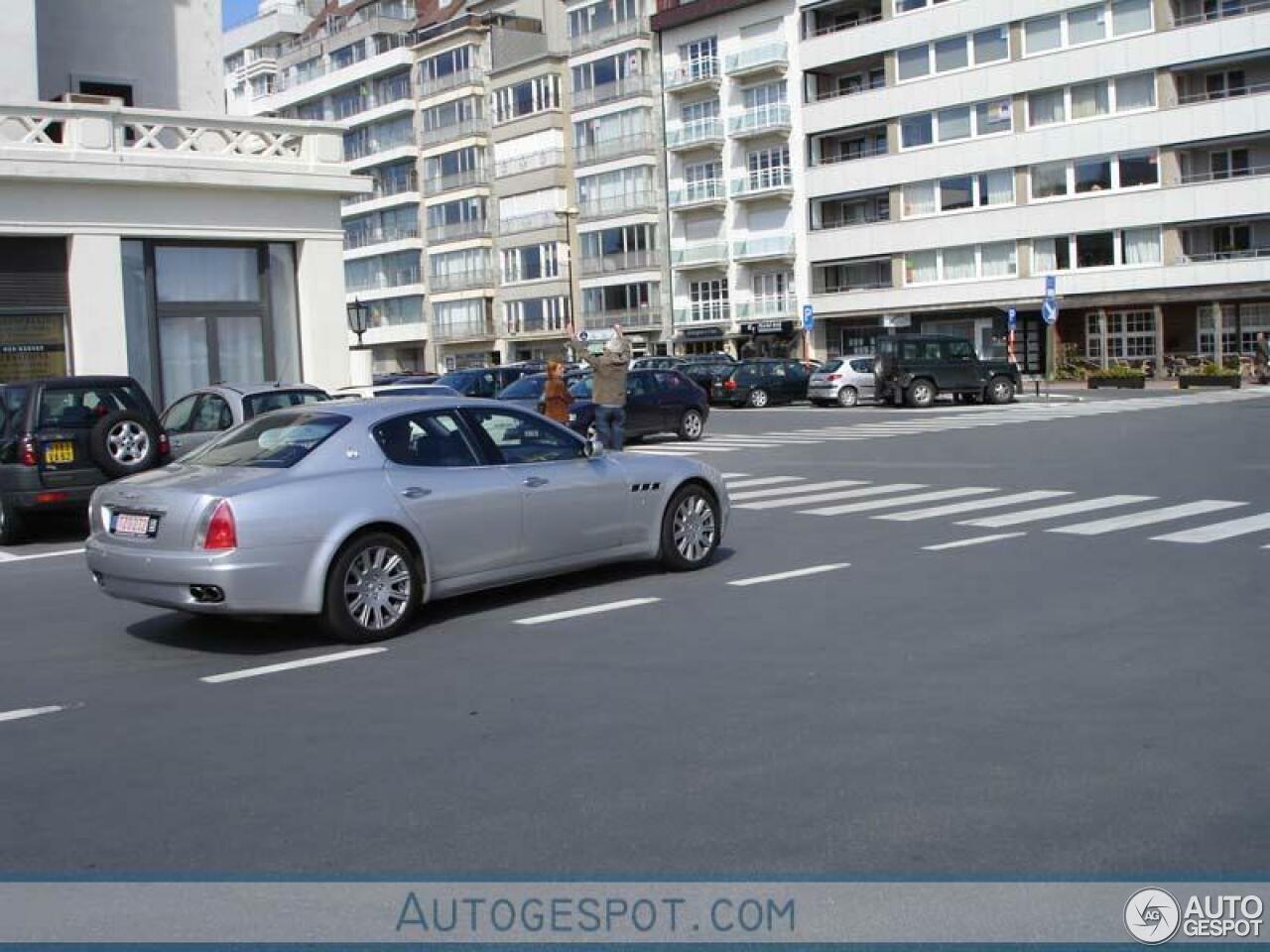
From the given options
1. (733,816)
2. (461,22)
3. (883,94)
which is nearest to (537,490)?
(733,816)

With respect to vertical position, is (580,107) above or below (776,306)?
above

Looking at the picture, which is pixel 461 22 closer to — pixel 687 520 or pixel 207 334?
pixel 207 334

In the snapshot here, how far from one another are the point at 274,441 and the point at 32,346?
1433 centimetres

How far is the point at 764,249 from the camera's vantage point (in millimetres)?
68625

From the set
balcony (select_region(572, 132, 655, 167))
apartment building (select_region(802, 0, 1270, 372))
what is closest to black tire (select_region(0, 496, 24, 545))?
apartment building (select_region(802, 0, 1270, 372))

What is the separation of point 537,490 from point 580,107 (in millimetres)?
69544

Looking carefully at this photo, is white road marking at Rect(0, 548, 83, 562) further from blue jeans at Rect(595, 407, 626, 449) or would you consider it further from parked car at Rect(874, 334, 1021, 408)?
parked car at Rect(874, 334, 1021, 408)

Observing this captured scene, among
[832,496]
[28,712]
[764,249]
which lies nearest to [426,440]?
[28,712]

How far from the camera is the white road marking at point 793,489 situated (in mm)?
16766

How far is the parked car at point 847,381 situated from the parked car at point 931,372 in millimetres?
2094

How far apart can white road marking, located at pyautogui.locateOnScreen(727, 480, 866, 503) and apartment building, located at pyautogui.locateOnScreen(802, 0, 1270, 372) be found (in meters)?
39.6

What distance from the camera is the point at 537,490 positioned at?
956cm

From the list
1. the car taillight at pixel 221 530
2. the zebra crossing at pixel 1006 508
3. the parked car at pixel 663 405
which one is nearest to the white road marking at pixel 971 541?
the zebra crossing at pixel 1006 508

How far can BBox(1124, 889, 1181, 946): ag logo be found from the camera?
4.09 metres
